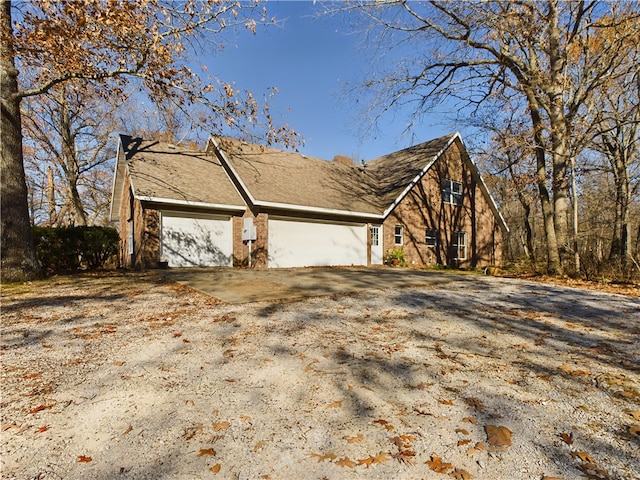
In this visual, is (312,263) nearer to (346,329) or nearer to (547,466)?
Answer: (346,329)

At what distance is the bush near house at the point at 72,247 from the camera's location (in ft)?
31.0

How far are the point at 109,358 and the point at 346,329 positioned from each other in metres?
2.83

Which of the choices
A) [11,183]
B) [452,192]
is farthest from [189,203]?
[452,192]

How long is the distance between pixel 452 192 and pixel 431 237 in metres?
3.32

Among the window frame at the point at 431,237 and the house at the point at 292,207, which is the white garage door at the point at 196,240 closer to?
the house at the point at 292,207

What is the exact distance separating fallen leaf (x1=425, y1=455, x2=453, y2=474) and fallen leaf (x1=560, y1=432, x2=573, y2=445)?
2.92 ft

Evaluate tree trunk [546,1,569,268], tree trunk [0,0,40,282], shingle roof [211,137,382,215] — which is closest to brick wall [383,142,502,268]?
shingle roof [211,137,382,215]

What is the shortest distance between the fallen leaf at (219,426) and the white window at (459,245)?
1848 centimetres

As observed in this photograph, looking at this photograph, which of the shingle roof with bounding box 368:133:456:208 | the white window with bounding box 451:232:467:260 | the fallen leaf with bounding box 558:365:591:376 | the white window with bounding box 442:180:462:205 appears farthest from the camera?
the white window with bounding box 451:232:467:260

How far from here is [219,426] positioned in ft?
7.58

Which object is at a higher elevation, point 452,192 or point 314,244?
point 452,192

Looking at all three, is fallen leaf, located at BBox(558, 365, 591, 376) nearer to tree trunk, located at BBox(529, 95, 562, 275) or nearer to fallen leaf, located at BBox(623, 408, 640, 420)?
fallen leaf, located at BBox(623, 408, 640, 420)

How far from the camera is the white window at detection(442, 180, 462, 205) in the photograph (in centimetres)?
1845

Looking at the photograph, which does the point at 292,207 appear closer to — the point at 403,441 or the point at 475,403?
the point at 475,403
